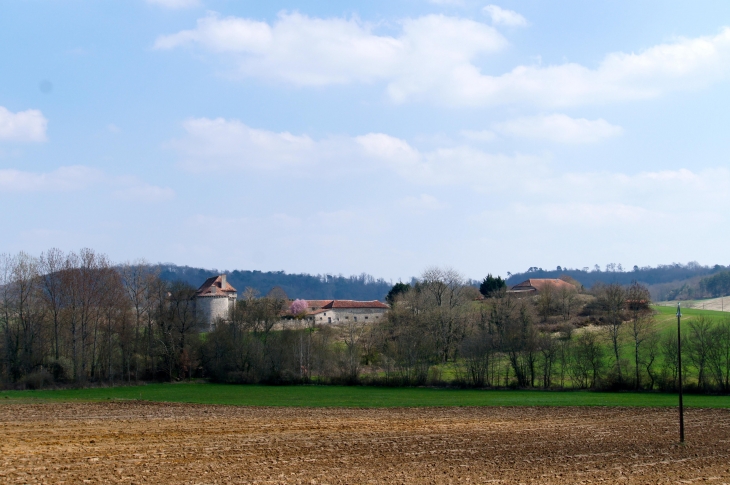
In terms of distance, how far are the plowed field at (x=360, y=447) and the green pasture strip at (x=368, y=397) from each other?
21.6ft

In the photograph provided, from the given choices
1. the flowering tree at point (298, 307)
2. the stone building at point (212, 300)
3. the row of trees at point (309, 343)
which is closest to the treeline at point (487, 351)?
the row of trees at point (309, 343)

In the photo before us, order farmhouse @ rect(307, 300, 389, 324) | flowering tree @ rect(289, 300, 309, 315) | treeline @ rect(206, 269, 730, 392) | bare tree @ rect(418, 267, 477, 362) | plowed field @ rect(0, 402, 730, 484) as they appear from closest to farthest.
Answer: plowed field @ rect(0, 402, 730, 484) < treeline @ rect(206, 269, 730, 392) < bare tree @ rect(418, 267, 477, 362) < farmhouse @ rect(307, 300, 389, 324) < flowering tree @ rect(289, 300, 309, 315)

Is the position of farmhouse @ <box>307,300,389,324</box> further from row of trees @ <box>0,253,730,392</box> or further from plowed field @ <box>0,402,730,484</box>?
plowed field @ <box>0,402,730,484</box>

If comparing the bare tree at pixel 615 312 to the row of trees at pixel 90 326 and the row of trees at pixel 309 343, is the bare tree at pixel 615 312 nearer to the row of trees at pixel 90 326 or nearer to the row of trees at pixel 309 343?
the row of trees at pixel 309 343

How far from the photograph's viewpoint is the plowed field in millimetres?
17688

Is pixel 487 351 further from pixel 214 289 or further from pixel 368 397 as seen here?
pixel 214 289

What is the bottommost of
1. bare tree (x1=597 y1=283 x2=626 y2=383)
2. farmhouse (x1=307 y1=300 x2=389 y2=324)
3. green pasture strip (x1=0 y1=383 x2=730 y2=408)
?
green pasture strip (x1=0 y1=383 x2=730 y2=408)

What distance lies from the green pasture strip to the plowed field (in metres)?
6.59

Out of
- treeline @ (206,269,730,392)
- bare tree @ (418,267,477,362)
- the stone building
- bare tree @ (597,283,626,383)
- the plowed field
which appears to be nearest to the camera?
the plowed field

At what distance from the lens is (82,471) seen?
58.2 feet

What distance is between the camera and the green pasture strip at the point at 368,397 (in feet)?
137

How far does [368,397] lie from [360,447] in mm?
25599

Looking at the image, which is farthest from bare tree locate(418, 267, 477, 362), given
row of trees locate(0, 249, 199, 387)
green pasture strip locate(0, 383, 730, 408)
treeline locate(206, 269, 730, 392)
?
row of trees locate(0, 249, 199, 387)

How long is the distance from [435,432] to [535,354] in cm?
3298
